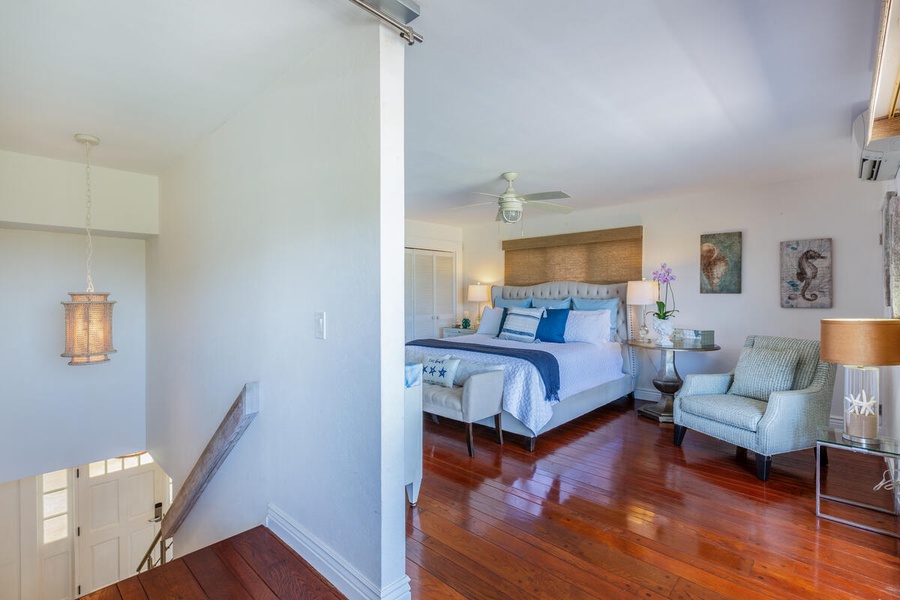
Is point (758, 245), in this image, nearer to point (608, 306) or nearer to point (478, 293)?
point (608, 306)

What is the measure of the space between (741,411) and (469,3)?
3035 mm

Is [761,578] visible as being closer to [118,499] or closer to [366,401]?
[366,401]

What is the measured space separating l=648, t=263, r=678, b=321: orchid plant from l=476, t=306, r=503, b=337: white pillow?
5.78 feet

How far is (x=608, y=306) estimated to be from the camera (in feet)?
15.9

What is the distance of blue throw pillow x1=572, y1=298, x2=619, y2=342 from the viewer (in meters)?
4.81

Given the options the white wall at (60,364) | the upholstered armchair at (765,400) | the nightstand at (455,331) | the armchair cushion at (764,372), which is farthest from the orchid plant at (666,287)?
the white wall at (60,364)

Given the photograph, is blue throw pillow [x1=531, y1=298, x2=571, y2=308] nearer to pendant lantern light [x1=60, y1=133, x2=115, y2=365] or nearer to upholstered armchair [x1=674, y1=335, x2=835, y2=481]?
upholstered armchair [x1=674, y1=335, x2=835, y2=481]

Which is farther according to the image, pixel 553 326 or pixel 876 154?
pixel 553 326

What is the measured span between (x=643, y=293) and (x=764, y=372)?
1.37 meters

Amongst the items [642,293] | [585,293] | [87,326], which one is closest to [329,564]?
[87,326]

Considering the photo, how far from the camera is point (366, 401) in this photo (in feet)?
5.19

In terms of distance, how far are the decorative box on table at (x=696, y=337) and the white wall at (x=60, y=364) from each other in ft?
17.6

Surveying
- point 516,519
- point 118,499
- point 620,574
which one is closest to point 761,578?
point 620,574

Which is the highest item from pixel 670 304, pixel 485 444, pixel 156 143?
pixel 156 143
